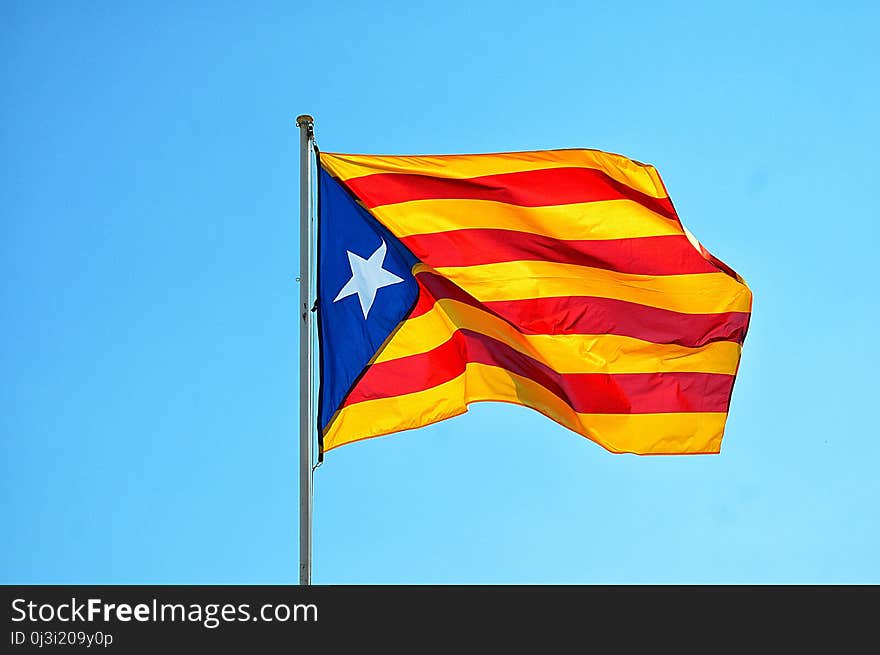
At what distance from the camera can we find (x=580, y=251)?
19.1m

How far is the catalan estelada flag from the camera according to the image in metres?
18.5

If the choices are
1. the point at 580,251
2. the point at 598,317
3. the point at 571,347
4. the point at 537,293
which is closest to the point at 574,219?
the point at 580,251

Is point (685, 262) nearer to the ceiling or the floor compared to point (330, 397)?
nearer to the ceiling

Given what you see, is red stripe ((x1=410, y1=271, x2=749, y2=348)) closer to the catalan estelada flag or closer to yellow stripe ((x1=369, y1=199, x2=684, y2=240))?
the catalan estelada flag

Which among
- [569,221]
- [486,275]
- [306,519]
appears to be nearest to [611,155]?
[569,221]

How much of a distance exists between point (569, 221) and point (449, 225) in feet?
5.31

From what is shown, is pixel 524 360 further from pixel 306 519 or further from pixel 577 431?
pixel 306 519

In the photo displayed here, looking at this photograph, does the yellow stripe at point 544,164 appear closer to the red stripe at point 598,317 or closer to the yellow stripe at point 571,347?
the red stripe at point 598,317

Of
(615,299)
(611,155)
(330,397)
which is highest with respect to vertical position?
(611,155)

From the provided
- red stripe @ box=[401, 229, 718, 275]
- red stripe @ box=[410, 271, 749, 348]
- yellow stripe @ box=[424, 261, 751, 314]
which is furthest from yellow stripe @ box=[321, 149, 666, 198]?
red stripe @ box=[410, 271, 749, 348]

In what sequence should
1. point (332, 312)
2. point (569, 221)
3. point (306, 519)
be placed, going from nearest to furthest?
point (306, 519), point (332, 312), point (569, 221)

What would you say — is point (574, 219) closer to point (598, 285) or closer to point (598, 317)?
point (598, 285)

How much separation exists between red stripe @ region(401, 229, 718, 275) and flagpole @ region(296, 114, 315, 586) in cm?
190

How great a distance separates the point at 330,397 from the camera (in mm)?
17656
